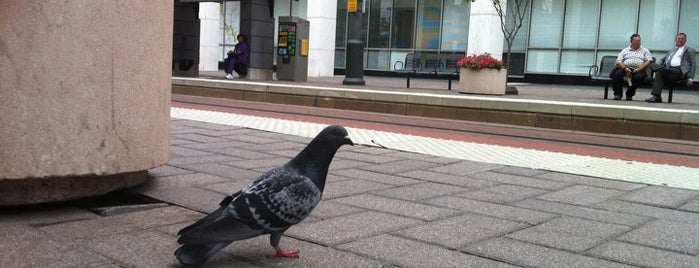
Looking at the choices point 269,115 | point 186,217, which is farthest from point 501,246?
point 269,115

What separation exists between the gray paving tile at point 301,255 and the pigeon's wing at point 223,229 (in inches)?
12.2

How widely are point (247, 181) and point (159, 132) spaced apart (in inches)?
34.2

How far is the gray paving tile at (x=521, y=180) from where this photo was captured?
5133mm

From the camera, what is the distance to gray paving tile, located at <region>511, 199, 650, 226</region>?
4.02m

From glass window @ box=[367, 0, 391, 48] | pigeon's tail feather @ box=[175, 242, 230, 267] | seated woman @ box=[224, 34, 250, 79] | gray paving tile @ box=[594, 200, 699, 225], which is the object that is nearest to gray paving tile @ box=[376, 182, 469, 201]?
gray paving tile @ box=[594, 200, 699, 225]

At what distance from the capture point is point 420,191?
4723 millimetres

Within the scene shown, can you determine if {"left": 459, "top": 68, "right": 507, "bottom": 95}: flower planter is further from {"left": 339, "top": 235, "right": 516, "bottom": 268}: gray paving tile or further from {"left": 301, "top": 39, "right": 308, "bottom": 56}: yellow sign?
{"left": 339, "top": 235, "right": 516, "bottom": 268}: gray paving tile

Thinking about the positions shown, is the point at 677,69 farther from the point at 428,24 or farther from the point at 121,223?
the point at 428,24

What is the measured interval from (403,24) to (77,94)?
24.9 metres

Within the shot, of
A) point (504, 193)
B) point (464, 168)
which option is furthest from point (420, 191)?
point (464, 168)

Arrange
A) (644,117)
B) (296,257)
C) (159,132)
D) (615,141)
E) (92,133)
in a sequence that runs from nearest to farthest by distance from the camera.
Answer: (296,257), (92,133), (159,132), (615,141), (644,117)

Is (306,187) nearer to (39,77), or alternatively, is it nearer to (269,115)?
(39,77)

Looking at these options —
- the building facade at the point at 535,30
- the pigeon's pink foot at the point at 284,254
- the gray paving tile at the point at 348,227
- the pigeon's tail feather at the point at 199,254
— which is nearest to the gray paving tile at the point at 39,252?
the pigeon's tail feather at the point at 199,254

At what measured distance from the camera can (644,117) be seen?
9820 mm
